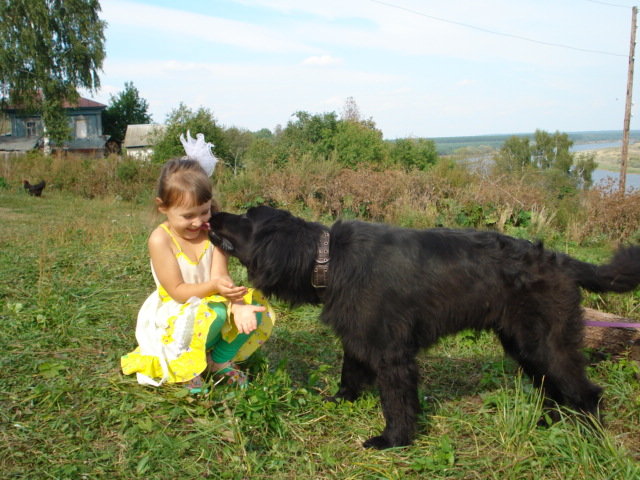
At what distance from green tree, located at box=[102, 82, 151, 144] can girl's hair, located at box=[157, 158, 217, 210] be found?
193 ft

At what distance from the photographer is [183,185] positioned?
3213mm

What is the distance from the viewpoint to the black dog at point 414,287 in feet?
9.82

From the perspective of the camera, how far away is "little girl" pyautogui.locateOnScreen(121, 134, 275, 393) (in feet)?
10.4

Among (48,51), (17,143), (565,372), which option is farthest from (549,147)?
(565,372)

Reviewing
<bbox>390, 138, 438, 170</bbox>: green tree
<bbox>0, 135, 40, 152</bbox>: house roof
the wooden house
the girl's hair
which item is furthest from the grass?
<bbox>0, 135, 40, 152</bbox>: house roof

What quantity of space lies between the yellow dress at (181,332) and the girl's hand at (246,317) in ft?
0.41

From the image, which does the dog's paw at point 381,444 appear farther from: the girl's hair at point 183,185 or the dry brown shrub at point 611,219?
the dry brown shrub at point 611,219

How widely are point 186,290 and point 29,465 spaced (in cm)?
122

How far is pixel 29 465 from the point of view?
8.29ft

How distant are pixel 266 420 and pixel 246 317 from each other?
0.61 m

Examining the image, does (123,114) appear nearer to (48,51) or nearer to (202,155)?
(48,51)

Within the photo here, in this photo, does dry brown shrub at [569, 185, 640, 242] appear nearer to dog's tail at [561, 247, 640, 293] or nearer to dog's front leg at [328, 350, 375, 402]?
dog's tail at [561, 247, 640, 293]

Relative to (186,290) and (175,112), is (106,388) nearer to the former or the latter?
(186,290)

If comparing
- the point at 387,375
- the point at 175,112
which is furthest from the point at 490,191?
the point at 175,112
